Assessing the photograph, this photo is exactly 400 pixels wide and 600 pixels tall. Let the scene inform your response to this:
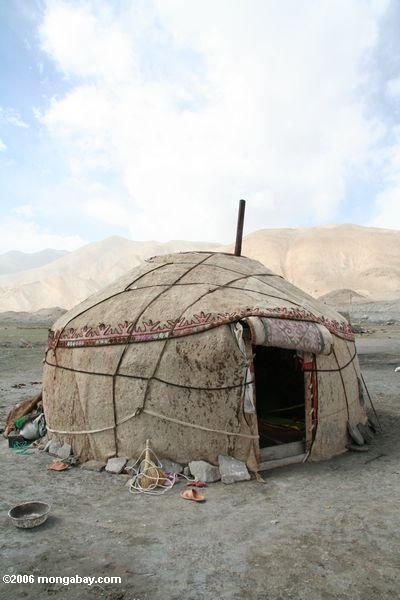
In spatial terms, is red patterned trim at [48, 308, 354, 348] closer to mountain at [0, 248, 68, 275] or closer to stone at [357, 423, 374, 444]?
stone at [357, 423, 374, 444]

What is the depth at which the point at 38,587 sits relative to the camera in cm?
260

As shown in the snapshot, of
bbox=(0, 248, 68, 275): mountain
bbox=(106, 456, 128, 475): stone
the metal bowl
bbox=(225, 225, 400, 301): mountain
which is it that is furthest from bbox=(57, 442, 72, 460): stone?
bbox=(0, 248, 68, 275): mountain

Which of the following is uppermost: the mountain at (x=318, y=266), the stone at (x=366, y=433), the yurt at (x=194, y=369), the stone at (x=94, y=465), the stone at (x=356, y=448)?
the mountain at (x=318, y=266)

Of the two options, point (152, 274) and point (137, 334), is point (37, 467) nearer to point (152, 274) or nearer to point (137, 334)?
point (137, 334)

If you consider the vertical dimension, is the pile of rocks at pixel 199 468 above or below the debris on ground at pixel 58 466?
above

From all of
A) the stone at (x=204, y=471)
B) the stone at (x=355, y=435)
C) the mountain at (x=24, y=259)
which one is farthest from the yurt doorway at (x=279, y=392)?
the mountain at (x=24, y=259)

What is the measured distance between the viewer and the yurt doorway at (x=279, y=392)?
588 cm

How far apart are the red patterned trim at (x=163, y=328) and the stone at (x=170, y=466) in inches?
46.3

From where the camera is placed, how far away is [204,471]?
13.8ft

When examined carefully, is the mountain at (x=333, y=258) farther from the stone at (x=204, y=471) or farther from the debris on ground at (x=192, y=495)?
the debris on ground at (x=192, y=495)

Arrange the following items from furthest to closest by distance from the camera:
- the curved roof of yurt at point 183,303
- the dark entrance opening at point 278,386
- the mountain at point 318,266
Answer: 1. the mountain at point 318,266
2. the dark entrance opening at point 278,386
3. the curved roof of yurt at point 183,303

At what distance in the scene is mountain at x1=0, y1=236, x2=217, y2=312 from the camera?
2557 inches

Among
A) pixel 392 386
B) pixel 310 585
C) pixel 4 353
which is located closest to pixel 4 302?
pixel 4 353

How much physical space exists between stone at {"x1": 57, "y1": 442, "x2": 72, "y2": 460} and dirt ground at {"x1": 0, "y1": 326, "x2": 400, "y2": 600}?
0.26 meters
